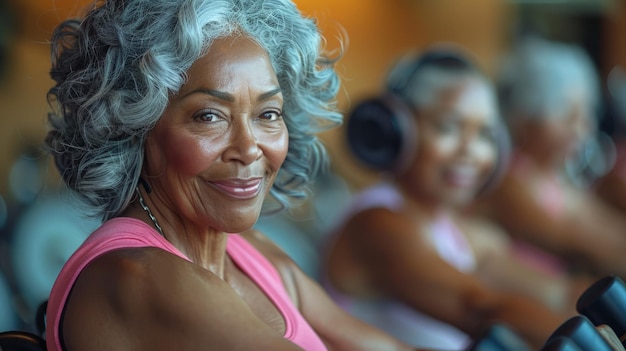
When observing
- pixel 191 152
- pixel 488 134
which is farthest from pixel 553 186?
pixel 191 152

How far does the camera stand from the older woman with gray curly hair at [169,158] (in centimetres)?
127

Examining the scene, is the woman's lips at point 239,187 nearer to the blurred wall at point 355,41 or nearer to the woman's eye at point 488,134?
the woman's eye at point 488,134

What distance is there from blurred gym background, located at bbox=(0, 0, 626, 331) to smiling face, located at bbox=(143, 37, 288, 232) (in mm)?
343

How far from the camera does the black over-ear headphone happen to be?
8.98 feet

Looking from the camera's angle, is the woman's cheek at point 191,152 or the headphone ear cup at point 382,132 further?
the headphone ear cup at point 382,132

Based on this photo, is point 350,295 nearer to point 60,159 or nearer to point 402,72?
point 402,72

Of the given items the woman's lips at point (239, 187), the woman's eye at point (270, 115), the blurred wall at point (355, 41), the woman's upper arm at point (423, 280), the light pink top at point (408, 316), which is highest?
the woman's eye at point (270, 115)

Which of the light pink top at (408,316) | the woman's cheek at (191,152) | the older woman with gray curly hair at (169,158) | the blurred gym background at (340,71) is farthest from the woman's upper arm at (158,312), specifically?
the light pink top at (408,316)

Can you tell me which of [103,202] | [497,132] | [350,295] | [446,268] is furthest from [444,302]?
[103,202]

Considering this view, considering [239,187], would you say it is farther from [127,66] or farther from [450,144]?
[450,144]

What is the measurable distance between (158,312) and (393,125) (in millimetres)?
1558

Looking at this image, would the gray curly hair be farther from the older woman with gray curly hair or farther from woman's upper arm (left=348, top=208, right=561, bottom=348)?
woman's upper arm (left=348, top=208, right=561, bottom=348)

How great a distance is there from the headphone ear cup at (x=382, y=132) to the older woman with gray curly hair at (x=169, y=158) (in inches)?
46.2

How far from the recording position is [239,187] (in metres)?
1.43
